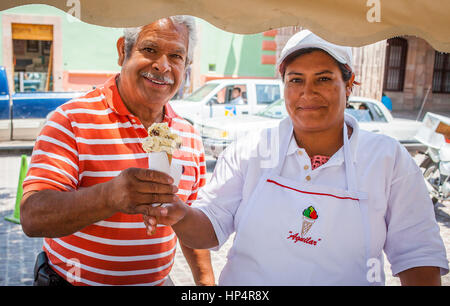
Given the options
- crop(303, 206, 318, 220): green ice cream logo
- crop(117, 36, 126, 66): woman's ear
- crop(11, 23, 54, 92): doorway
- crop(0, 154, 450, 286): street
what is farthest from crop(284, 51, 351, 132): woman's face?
crop(11, 23, 54, 92): doorway

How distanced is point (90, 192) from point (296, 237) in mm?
860

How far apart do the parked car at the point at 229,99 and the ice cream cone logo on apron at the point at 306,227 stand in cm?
951

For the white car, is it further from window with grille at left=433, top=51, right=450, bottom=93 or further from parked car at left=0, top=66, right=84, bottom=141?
window with grille at left=433, top=51, right=450, bottom=93

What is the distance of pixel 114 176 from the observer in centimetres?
207

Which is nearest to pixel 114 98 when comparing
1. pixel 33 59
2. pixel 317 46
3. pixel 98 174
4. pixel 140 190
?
pixel 98 174

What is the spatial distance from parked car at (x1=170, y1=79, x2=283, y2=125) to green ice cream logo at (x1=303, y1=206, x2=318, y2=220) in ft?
31.2

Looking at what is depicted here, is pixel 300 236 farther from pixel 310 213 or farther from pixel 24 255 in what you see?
pixel 24 255

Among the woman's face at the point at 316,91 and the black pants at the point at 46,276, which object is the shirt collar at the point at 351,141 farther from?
the black pants at the point at 46,276

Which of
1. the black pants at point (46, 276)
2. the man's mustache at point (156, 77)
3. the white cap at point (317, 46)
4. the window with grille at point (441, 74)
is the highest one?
the window with grille at point (441, 74)

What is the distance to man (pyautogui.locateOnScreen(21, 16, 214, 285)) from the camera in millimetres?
1771

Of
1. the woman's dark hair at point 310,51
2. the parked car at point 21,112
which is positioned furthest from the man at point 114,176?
the parked car at point 21,112

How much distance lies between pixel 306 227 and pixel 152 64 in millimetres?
1090

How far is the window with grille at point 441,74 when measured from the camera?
26.1m

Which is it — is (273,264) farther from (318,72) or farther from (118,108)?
(118,108)
